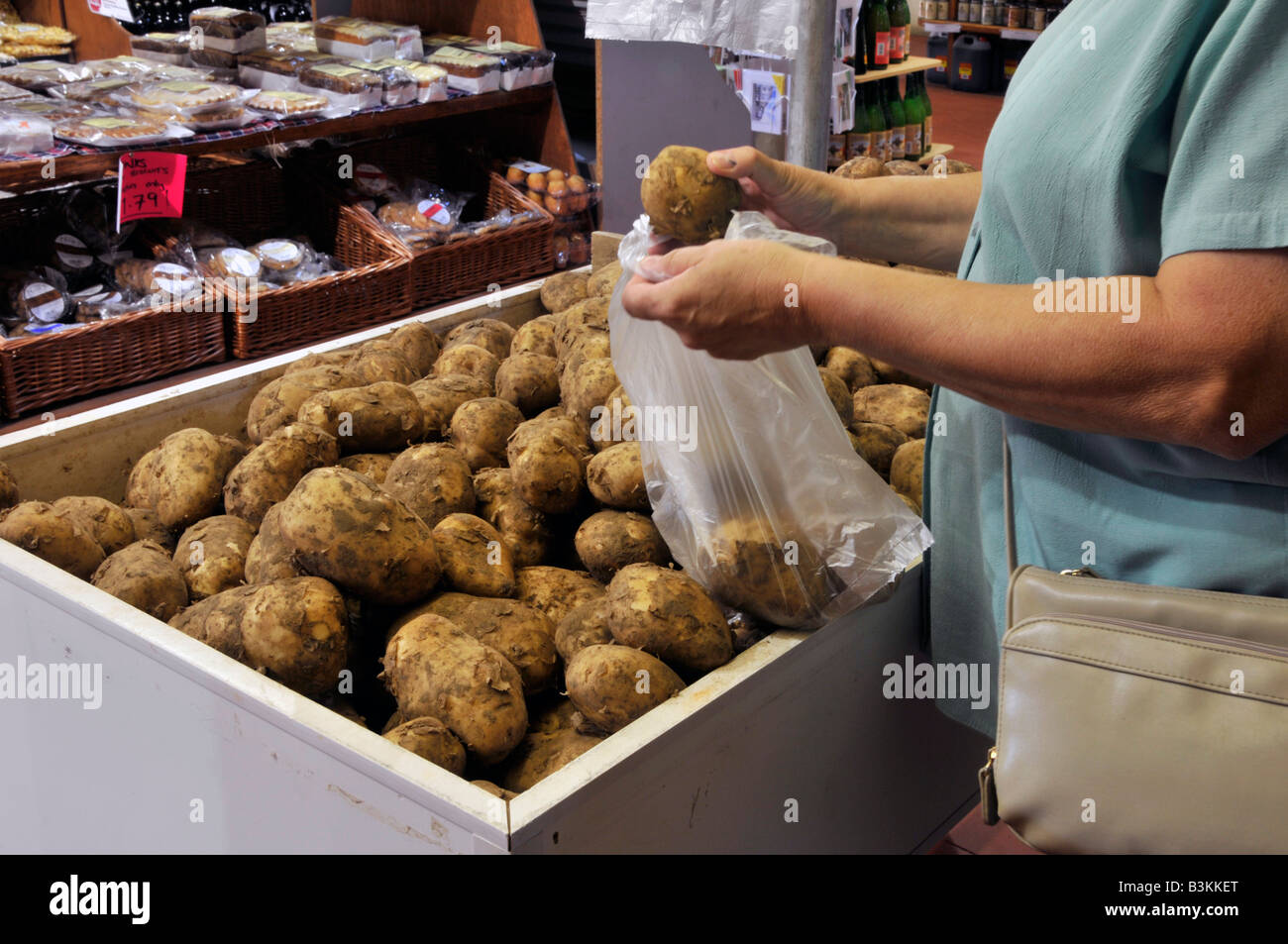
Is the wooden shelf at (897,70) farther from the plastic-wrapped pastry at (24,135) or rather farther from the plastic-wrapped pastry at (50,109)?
the plastic-wrapped pastry at (24,135)

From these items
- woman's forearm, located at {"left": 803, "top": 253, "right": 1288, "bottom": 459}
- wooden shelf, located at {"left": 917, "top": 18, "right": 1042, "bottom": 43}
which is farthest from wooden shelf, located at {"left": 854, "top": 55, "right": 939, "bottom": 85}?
wooden shelf, located at {"left": 917, "top": 18, "right": 1042, "bottom": 43}

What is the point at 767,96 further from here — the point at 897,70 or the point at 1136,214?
the point at 897,70

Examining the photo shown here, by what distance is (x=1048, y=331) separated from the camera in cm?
101

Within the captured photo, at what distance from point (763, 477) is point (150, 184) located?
2.58 metres

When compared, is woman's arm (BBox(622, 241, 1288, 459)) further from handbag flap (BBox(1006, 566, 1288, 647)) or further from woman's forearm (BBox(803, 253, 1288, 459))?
handbag flap (BBox(1006, 566, 1288, 647))

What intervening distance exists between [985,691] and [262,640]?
88 cm

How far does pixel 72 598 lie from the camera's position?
1496mm

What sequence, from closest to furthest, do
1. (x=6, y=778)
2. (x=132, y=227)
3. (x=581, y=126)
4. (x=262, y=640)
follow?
(x=262, y=640), (x=6, y=778), (x=132, y=227), (x=581, y=126)

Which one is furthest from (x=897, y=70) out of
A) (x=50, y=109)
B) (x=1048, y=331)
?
(x=1048, y=331)

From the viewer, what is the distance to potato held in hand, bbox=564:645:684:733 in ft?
4.47

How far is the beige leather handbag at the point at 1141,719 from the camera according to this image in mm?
939

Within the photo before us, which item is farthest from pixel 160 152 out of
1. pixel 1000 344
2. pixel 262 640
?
pixel 1000 344
